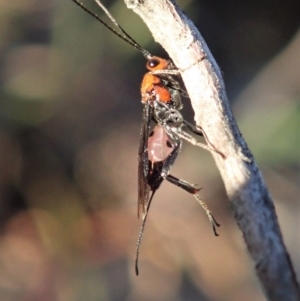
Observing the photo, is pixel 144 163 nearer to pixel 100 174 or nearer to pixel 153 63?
pixel 153 63

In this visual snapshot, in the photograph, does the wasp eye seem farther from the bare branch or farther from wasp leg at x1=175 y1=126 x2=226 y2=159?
the bare branch

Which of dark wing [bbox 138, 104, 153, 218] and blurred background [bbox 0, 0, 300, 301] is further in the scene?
blurred background [bbox 0, 0, 300, 301]

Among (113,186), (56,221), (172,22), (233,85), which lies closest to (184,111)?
(233,85)

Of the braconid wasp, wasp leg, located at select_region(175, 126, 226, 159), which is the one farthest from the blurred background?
wasp leg, located at select_region(175, 126, 226, 159)

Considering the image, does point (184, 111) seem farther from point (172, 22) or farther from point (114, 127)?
point (172, 22)

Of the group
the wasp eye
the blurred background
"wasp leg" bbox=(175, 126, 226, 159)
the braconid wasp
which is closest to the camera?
"wasp leg" bbox=(175, 126, 226, 159)

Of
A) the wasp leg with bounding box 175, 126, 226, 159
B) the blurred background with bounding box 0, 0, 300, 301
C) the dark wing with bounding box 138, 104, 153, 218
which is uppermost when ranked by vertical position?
the wasp leg with bounding box 175, 126, 226, 159

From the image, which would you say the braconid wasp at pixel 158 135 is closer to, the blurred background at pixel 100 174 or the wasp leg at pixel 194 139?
the wasp leg at pixel 194 139
